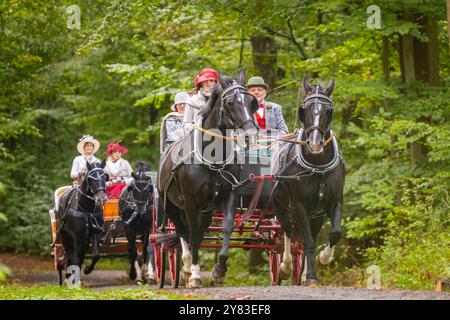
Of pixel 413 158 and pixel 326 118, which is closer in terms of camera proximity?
pixel 326 118

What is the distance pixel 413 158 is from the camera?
18156 millimetres

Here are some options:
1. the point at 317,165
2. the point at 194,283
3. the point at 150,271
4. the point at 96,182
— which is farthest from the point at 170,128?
the point at 150,271

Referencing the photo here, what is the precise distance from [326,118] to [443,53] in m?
9.89

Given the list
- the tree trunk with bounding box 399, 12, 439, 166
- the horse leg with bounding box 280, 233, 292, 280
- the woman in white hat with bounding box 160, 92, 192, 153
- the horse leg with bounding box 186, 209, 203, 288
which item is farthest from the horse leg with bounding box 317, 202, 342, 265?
the tree trunk with bounding box 399, 12, 439, 166

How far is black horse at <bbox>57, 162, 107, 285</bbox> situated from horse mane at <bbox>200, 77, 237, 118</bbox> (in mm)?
4856

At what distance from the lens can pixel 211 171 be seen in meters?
11.8

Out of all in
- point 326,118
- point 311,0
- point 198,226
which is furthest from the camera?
point 311,0

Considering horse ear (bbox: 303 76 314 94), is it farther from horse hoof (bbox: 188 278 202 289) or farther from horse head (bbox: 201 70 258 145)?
horse hoof (bbox: 188 278 202 289)

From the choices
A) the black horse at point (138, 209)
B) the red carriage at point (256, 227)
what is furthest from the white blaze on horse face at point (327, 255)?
the black horse at point (138, 209)

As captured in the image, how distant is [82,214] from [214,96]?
583cm

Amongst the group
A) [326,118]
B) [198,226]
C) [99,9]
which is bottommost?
[198,226]

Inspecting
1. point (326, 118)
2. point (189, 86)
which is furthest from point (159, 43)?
point (326, 118)

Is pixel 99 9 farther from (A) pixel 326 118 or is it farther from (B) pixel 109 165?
(A) pixel 326 118

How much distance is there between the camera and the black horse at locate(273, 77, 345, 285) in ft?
37.4
